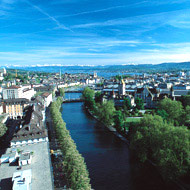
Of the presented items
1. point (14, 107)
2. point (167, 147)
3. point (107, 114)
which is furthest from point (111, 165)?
point (14, 107)

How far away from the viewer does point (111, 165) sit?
95.4 feet

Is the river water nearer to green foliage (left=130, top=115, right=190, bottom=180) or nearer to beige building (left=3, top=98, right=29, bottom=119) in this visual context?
green foliage (left=130, top=115, right=190, bottom=180)

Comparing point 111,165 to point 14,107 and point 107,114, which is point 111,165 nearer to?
point 107,114

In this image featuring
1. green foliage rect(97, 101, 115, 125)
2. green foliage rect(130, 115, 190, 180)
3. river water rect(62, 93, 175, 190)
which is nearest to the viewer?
green foliage rect(130, 115, 190, 180)

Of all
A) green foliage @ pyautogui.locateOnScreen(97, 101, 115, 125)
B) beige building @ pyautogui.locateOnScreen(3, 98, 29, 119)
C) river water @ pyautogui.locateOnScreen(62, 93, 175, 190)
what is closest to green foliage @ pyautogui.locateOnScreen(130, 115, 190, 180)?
river water @ pyautogui.locateOnScreen(62, 93, 175, 190)

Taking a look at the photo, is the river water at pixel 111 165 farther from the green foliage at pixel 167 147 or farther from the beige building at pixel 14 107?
the beige building at pixel 14 107

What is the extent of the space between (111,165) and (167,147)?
9770 millimetres

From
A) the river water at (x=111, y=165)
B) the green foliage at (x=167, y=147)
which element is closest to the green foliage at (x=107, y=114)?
the river water at (x=111, y=165)

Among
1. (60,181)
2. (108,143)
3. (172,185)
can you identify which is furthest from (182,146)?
(108,143)

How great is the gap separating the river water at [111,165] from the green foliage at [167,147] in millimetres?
2179

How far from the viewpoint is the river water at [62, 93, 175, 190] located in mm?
24359

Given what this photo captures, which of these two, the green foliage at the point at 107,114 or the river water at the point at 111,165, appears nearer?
the river water at the point at 111,165

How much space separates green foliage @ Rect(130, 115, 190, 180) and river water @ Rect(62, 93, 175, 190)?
2.18m

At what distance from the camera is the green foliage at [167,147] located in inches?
852
